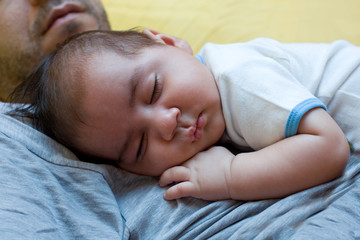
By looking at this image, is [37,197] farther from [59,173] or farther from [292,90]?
[292,90]

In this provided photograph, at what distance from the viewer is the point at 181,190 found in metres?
0.81

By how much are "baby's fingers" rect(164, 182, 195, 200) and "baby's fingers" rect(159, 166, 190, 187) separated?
3 cm

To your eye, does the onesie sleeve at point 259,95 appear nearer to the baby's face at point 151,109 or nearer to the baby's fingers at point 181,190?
the baby's face at point 151,109

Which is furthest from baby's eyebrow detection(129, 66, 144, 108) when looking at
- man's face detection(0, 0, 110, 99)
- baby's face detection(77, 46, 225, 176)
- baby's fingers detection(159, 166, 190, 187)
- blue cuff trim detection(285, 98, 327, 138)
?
man's face detection(0, 0, 110, 99)

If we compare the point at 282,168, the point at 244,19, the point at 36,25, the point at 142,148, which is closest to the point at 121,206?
the point at 142,148

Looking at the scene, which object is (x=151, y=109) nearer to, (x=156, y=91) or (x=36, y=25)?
(x=156, y=91)

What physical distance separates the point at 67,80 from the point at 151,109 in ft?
0.70

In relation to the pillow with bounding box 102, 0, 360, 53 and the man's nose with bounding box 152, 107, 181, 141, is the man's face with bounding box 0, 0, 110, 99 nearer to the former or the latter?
the pillow with bounding box 102, 0, 360, 53

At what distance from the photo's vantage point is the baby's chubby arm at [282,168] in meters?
0.74

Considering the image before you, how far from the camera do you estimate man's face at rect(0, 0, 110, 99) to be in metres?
1.27

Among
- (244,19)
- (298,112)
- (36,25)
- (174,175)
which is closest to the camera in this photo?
(298,112)

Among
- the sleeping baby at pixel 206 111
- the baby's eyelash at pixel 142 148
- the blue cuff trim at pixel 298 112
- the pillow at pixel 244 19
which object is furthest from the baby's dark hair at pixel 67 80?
the pillow at pixel 244 19

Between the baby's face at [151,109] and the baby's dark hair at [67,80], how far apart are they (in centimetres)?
3

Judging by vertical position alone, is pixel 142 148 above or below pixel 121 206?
above
